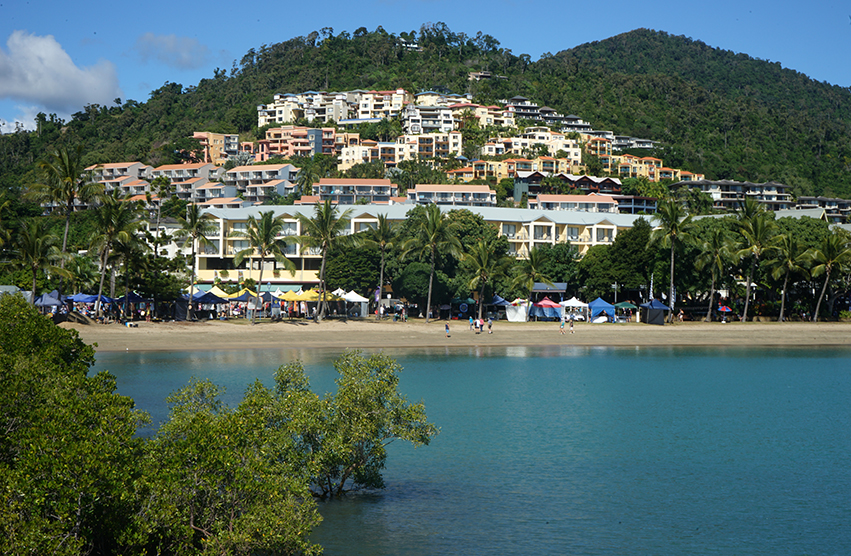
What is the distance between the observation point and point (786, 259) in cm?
6281

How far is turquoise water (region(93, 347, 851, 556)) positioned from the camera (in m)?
16.7

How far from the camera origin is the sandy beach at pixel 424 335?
159ft

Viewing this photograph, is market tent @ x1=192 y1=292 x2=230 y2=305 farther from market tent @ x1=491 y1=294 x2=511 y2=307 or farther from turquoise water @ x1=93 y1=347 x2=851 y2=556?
market tent @ x1=491 y1=294 x2=511 y2=307

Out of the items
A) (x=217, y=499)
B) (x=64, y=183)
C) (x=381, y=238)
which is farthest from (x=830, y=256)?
(x=217, y=499)

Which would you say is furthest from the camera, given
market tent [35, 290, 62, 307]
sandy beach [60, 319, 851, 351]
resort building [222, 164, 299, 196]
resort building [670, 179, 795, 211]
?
resort building [670, 179, 795, 211]

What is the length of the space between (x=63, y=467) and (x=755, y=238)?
6150 centimetres

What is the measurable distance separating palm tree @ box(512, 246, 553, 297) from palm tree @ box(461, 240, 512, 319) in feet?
6.68

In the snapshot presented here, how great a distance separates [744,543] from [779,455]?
873cm

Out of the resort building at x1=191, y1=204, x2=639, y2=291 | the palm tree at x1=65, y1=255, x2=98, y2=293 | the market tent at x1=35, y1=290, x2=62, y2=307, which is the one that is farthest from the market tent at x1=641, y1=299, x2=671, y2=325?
the market tent at x1=35, y1=290, x2=62, y2=307

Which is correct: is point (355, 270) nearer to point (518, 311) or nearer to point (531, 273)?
point (518, 311)

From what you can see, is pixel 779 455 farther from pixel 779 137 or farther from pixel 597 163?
pixel 779 137

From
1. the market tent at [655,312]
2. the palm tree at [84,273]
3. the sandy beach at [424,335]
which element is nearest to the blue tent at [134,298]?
the palm tree at [84,273]

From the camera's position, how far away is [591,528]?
17.2m

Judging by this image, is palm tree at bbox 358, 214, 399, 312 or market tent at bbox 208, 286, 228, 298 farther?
palm tree at bbox 358, 214, 399, 312
